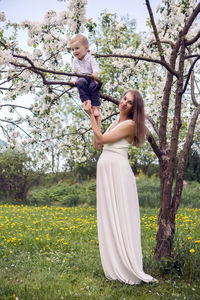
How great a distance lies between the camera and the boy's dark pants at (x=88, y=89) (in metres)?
3.74

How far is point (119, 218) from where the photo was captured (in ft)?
12.1

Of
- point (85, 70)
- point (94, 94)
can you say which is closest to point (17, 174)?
point (85, 70)

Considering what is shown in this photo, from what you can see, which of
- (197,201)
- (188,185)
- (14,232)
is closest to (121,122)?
(14,232)

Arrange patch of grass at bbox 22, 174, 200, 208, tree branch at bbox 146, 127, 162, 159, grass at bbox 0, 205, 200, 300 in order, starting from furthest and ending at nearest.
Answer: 1. patch of grass at bbox 22, 174, 200, 208
2. tree branch at bbox 146, 127, 162, 159
3. grass at bbox 0, 205, 200, 300

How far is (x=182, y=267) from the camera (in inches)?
158

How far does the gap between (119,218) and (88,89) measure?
1.53 meters

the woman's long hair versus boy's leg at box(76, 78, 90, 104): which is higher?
boy's leg at box(76, 78, 90, 104)

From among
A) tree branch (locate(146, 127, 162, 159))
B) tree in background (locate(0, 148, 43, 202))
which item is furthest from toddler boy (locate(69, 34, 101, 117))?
tree in background (locate(0, 148, 43, 202))

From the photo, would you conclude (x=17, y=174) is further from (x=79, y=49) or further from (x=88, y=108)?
(x=88, y=108)

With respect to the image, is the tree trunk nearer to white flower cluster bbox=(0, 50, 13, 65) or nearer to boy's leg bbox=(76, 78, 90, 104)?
boy's leg bbox=(76, 78, 90, 104)

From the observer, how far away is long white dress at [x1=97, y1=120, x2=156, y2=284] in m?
3.64

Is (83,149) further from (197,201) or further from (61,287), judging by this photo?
(197,201)

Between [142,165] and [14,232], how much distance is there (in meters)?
14.0

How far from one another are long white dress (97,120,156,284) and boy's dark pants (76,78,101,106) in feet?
1.97
